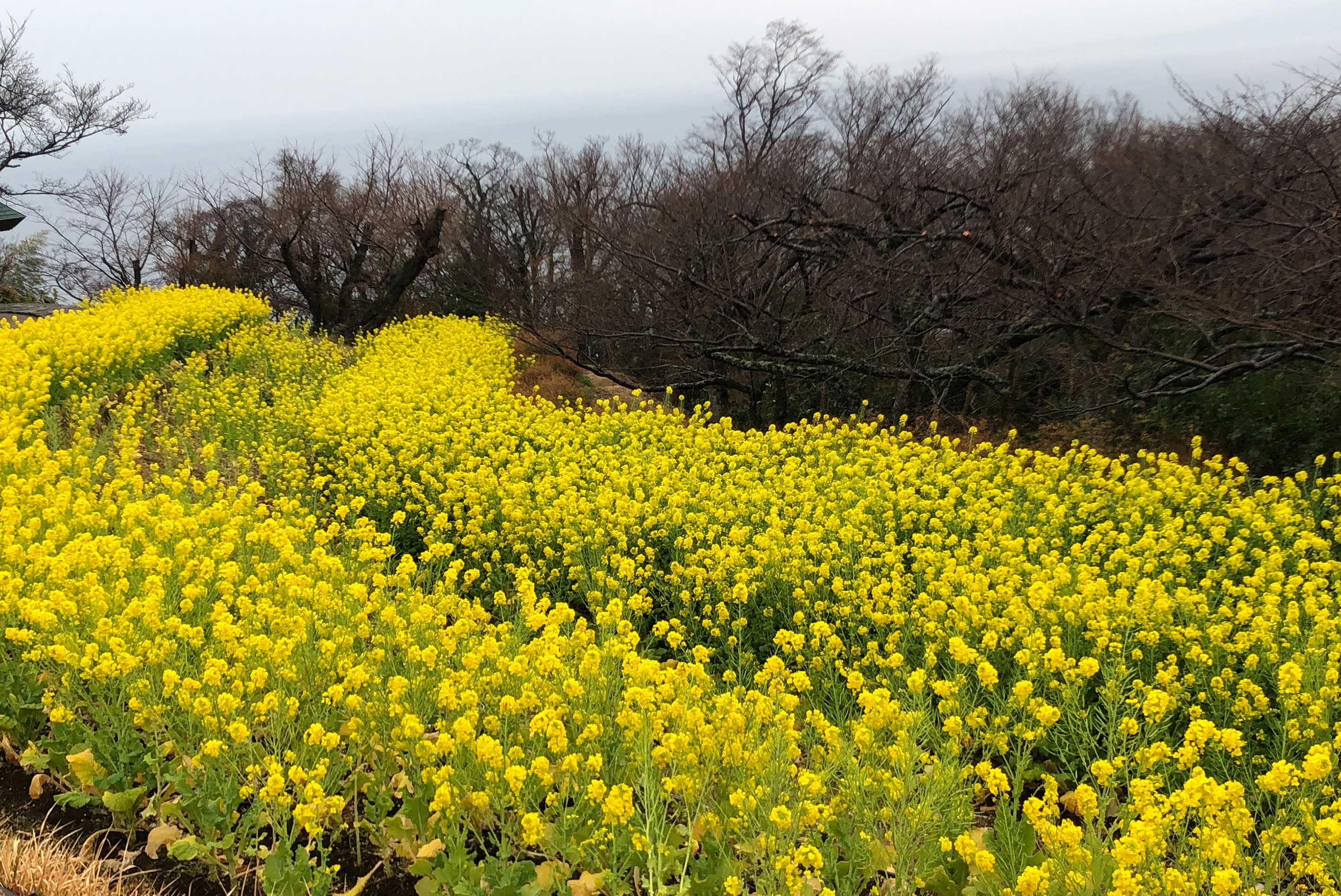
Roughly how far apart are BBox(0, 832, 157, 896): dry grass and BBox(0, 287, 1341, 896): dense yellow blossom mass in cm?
18

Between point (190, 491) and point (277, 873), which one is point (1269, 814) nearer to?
point (277, 873)

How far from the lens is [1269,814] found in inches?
134

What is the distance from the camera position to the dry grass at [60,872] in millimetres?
2727

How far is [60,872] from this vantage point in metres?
2.76

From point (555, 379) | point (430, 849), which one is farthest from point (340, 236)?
point (430, 849)

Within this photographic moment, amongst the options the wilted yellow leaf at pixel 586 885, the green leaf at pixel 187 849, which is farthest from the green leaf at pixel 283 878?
the wilted yellow leaf at pixel 586 885

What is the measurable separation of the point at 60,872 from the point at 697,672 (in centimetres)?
226

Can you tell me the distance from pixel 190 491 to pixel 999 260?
8.66 m

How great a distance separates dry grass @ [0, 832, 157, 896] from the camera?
107 inches

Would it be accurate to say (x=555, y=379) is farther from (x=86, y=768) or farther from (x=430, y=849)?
(x=430, y=849)

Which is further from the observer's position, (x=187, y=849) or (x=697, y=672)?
(x=697, y=672)

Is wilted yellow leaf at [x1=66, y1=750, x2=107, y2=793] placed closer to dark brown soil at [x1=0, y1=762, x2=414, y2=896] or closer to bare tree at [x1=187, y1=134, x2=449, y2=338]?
dark brown soil at [x1=0, y1=762, x2=414, y2=896]

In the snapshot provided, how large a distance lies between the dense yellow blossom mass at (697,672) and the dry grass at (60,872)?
0.18 metres

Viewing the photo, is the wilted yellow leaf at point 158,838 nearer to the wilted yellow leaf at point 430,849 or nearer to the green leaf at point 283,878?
the green leaf at point 283,878
